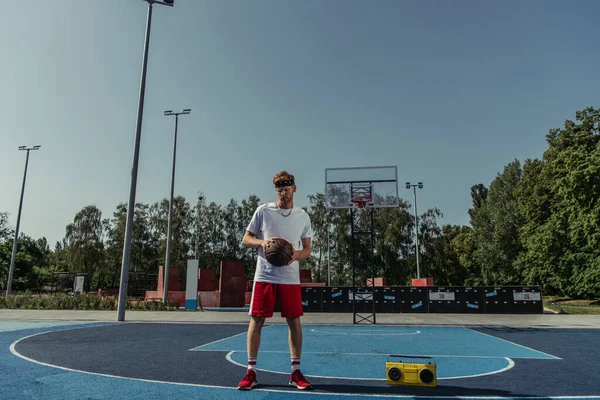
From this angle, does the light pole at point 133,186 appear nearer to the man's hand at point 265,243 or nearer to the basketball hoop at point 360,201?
the basketball hoop at point 360,201

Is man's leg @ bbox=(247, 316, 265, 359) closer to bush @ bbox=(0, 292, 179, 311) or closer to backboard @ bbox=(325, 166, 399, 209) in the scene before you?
backboard @ bbox=(325, 166, 399, 209)

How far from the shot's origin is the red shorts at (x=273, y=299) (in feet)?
12.8

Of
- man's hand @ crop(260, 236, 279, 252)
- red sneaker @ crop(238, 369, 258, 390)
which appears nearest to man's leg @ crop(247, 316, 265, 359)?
red sneaker @ crop(238, 369, 258, 390)

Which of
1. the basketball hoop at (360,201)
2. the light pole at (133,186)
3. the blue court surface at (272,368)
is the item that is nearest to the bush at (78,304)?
the light pole at (133,186)

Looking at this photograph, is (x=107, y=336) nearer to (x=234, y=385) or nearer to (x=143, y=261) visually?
(x=234, y=385)

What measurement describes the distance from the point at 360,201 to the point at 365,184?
2.43 ft

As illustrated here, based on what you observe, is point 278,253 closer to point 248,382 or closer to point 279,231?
point 279,231

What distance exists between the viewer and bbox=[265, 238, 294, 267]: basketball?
3889mm

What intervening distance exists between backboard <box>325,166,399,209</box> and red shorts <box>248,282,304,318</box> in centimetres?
1100

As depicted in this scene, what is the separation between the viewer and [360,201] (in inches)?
584

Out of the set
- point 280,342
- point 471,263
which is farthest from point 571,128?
point 280,342

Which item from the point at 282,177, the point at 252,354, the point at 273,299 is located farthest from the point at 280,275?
the point at 282,177

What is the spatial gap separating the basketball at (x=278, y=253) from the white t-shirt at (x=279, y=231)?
0.12 meters

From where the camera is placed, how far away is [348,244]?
151ft
